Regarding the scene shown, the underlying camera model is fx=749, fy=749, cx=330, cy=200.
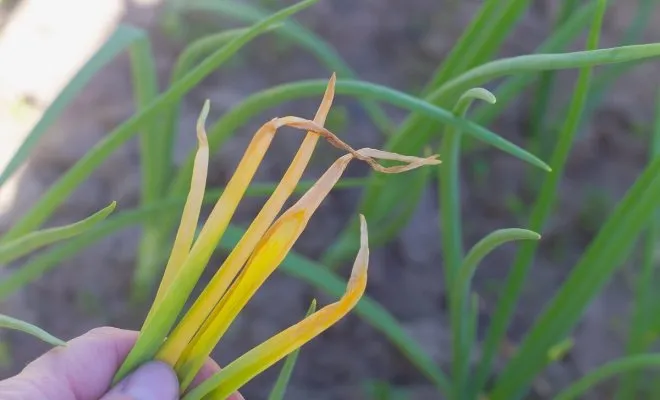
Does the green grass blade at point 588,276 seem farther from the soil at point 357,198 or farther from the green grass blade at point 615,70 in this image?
the green grass blade at point 615,70

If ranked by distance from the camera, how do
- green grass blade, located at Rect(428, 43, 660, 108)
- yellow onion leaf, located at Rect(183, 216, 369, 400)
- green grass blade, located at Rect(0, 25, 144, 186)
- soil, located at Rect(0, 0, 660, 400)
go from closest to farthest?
1. yellow onion leaf, located at Rect(183, 216, 369, 400)
2. green grass blade, located at Rect(428, 43, 660, 108)
3. green grass blade, located at Rect(0, 25, 144, 186)
4. soil, located at Rect(0, 0, 660, 400)

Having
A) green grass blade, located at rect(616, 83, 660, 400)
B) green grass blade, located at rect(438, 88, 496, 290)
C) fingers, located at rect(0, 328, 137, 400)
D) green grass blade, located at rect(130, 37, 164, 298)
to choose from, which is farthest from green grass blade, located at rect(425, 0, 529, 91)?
fingers, located at rect(0, 328, 137, 400)

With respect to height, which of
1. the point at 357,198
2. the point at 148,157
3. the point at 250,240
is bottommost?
the point at 357,198

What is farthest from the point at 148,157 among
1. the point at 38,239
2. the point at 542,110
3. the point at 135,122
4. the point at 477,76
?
the point at 542,110

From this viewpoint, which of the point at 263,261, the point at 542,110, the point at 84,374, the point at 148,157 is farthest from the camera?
the point at 542,110

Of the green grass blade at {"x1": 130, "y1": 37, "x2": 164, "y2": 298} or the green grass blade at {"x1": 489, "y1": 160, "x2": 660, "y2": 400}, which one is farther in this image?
the green grass blade at {"x1": 130, "y1": 37, "x2": 164, "y2": 298}

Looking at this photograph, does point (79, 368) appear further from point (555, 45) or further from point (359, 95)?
point (555, 45)

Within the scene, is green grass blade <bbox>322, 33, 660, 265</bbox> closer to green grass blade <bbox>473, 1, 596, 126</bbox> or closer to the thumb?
green grass blade <bbox>473, 1, 596, 126</bbox>
